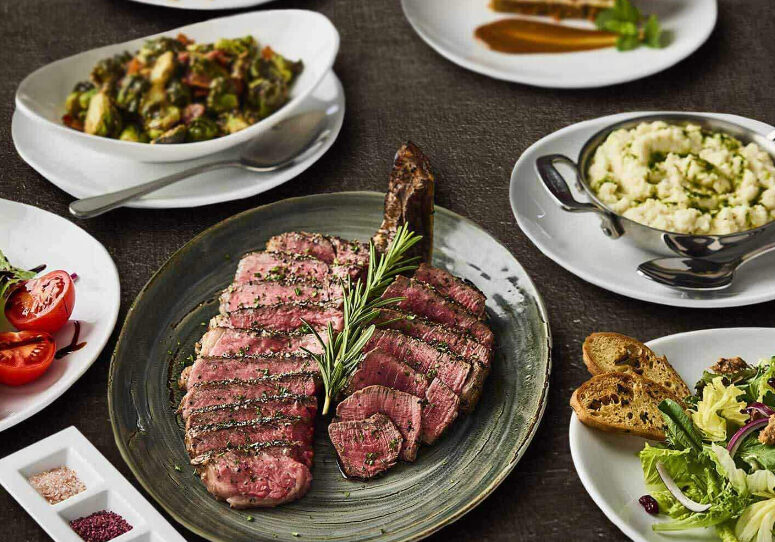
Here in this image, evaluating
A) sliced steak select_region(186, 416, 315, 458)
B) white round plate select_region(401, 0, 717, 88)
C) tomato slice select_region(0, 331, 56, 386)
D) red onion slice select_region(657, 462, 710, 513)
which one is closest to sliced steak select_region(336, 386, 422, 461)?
sliced steak select_region(186, 416, 315, 458)

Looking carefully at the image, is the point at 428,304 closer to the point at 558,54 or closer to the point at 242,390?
the point at 242,390

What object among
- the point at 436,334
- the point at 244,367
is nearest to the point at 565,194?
the point at 436,334

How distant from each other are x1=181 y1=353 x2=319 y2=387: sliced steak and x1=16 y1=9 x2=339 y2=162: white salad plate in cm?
116

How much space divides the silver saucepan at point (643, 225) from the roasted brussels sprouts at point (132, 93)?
71.9 inches

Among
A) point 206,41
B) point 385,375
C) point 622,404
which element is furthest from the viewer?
point 206,41

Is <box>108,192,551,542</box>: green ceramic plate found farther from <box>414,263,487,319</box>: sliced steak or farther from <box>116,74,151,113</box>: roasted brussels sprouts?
<box>116,74,151,113</box>: roasted brussels sprouts

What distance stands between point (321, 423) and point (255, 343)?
0.33 metres

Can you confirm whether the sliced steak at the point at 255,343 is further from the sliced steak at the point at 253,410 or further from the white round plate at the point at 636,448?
the white round plate at the point at 636,448

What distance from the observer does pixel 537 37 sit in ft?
14.0

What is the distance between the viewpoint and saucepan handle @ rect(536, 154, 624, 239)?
9.62 feet

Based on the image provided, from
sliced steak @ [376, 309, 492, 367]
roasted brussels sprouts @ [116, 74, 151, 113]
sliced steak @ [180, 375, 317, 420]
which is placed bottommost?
sliced steak @ [180, 375, 317, 420]

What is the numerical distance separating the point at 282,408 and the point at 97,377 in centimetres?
74

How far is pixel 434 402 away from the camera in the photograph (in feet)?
7.92

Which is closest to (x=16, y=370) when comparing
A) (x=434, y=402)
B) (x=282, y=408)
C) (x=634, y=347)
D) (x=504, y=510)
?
(x=282, y=408)
